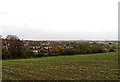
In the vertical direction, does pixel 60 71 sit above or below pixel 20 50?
above

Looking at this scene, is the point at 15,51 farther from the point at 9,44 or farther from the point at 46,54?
the point at 46,54

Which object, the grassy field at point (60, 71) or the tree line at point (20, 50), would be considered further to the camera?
the tree line at point (20, 50)

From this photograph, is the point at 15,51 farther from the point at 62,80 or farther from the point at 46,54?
the point at 62,80

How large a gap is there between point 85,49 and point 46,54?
44.4ft

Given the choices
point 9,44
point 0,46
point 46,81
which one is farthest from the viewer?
point 9,44

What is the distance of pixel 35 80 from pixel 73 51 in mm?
56002

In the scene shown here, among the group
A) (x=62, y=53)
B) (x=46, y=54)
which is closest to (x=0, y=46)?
(x=46, y=54)

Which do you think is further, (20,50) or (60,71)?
(20,50)

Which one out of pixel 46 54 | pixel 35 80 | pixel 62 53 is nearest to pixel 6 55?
pixel 46 54

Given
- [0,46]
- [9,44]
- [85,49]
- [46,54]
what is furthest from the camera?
[85,49]

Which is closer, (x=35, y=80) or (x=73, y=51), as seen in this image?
(x=35, y=80)

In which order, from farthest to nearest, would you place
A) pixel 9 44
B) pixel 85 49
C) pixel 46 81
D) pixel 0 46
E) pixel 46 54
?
pixel 85 49, pixel 46 54, pixel 9 44, pixel 0 46, pixel 46 81

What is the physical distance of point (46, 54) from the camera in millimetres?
66375

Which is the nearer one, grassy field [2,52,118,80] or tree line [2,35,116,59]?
grassy field [2,52,118,80]
